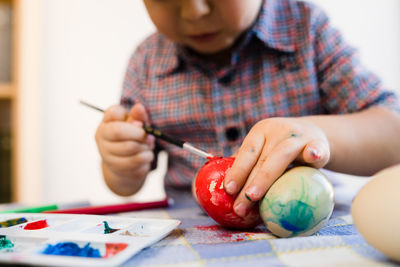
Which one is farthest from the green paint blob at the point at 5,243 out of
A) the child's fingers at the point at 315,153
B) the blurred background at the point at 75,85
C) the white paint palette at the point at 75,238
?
the blurred background at the point at 75,85

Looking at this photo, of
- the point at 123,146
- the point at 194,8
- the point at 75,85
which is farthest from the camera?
A: the point at 75,85

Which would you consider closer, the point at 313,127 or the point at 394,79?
the point at 313,127

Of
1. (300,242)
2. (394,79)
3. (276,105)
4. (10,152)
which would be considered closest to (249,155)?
(300,242)

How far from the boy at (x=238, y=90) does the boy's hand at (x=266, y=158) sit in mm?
65

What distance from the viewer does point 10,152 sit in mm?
1478

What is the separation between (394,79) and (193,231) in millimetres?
1298

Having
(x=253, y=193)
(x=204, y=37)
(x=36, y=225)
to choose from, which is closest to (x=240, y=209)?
(x=253, y=193)

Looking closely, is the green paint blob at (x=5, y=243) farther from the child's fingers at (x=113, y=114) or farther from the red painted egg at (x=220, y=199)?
the child's fingers at (x=113, y=114)

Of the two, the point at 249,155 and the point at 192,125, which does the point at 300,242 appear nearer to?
the point at 249,155

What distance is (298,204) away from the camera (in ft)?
1.23

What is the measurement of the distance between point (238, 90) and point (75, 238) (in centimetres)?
53

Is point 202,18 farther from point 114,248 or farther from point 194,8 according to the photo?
point 114,248

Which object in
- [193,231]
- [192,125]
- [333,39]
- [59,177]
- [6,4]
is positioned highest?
[6,4]

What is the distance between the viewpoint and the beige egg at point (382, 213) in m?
0.30
